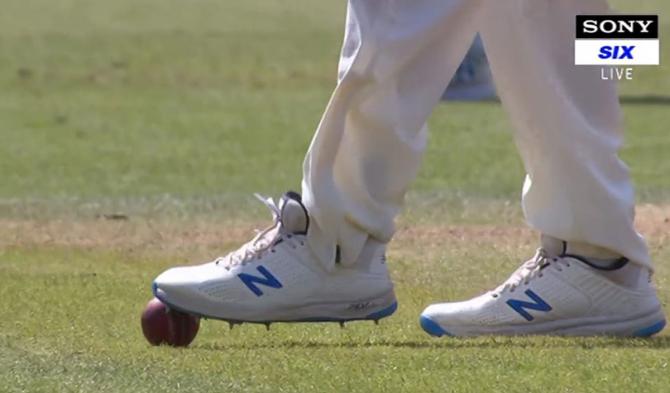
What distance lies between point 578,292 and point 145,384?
4.67 feet

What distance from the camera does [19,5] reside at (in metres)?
24.5

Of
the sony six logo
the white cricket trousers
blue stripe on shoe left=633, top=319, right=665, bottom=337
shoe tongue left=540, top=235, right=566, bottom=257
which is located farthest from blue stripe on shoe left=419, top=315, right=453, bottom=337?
the sony six logo

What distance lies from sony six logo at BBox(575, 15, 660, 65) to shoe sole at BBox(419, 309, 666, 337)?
698mm

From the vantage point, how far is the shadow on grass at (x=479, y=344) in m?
5.12

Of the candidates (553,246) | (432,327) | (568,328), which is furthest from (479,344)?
(553,246)

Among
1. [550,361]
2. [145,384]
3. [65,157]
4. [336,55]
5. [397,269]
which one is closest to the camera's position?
[145,384]

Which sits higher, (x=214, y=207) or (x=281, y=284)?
(x=281, y=284)

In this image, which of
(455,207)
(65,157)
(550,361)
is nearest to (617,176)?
(550,361)

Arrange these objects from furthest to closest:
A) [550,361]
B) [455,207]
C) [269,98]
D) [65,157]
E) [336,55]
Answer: [336,55]
[269,98]
[65,157]
[455,207]
[550,361]

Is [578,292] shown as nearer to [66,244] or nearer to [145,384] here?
[145,384]

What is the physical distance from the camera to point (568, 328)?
5379mm

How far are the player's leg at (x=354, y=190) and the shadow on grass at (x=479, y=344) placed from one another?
4.0 inches

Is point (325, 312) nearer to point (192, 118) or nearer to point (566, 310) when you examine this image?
point (566, 310)

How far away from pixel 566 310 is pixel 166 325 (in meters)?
1.07
